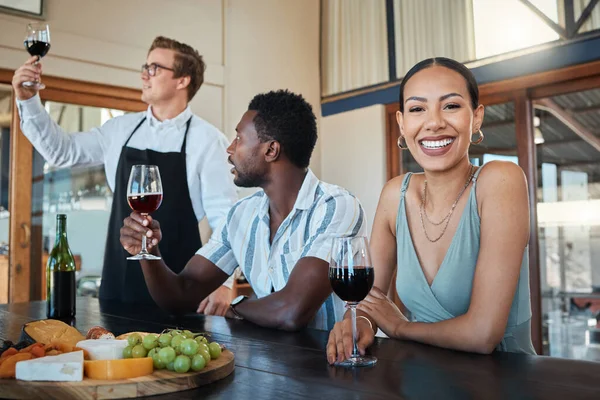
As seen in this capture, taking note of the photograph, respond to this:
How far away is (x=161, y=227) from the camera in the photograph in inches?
105

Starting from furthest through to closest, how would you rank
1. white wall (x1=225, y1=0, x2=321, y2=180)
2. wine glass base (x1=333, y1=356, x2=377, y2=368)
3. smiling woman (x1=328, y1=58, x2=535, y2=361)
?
white wall (x1=225, y1=0, x2=321, y2=180) → smiling woman (x1=328, y1=58, x2=535, y2=361) → wine glass base (x1=333, y1=356, x2=377, y2=368)

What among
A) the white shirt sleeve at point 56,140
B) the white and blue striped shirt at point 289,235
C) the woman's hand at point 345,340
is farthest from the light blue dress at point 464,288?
the white shirt sleeve at point 56,140

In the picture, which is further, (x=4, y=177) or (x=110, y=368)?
(x=4, y=177)

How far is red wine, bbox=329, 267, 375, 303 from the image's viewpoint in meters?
1.15

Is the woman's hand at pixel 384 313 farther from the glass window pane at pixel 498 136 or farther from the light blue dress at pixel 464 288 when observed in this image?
the glass window pane at pixel 498 136

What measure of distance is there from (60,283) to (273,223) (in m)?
0.67

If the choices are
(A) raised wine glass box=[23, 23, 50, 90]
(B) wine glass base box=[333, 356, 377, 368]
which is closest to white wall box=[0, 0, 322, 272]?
(A) raised wine glass box=[23, 23, 50, 90]

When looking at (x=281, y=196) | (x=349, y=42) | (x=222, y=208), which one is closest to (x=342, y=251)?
(x=281, y=196)

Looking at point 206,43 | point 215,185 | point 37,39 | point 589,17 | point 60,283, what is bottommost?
point 60,283

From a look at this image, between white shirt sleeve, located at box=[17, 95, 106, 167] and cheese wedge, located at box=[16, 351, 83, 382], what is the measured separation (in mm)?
2026

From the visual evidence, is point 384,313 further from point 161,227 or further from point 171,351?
point 161,227

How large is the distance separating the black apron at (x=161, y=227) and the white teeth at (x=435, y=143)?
1.36 m

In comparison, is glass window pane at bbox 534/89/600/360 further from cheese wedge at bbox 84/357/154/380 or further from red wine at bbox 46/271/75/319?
cheese wedge at bbox 84/357/154/380

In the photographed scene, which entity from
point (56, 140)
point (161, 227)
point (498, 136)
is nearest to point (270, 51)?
point (498, 136)
